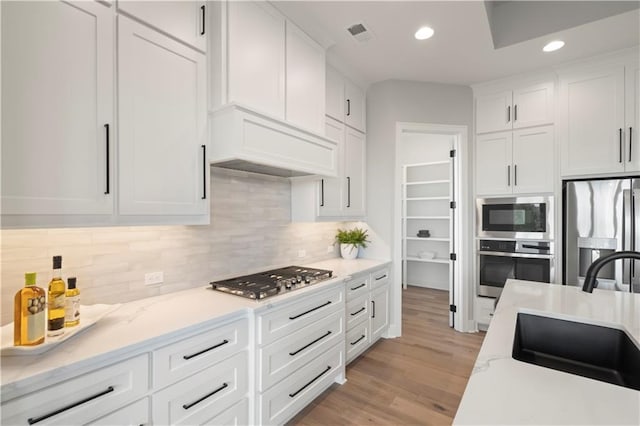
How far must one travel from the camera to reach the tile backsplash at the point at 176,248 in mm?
1348

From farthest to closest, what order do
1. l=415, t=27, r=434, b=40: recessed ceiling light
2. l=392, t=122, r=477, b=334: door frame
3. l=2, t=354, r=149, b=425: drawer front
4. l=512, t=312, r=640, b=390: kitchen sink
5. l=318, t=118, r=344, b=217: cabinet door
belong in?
l=392, t=122, r=477, b=334: door frame < l=318, t=118, r=344, b=217: cabinet door < l=415, t=27, r=434, b=40: recessed ceiling light < l=512, t=312, r=640, b=390: kitchen sink < l=2, t=354, r=149, b=425: drawer front

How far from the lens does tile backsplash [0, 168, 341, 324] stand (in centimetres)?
135

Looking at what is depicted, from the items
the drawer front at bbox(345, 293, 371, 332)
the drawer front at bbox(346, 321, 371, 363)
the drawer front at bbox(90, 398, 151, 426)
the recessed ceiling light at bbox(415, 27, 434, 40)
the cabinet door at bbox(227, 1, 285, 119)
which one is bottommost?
the drawer front at bbox(346, 321, 371, 363)

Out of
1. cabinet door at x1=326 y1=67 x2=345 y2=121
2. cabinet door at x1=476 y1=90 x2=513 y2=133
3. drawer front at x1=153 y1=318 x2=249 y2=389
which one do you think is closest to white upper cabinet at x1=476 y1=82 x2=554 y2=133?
cabinet door at x1=476 y1=90 x2=513 y2=133

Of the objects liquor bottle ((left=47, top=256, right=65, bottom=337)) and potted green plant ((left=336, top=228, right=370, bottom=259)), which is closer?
liquor bottle ((left=47, top=256, right=65, bottom=337))

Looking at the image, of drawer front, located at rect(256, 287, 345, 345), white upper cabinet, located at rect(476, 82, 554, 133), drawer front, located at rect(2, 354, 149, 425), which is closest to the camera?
drawer front, located at rect(2, 354, 149, 425)

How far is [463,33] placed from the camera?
2.48m

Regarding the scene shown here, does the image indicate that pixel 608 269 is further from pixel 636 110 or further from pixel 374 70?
pixel 374 70

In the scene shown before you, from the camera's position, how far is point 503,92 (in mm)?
3340

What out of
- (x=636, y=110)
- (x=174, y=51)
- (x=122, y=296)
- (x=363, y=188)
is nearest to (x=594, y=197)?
(x=636, y=110)

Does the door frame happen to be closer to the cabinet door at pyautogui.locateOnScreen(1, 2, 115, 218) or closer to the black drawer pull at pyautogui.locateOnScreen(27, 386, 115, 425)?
the cabinet door at pyautogui.locateOnScreen(1, 2, 115, 218)

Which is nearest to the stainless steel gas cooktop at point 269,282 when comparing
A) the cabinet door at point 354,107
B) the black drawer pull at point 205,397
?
the black drawer pull at point 205,397

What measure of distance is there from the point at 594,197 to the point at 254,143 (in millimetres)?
3191

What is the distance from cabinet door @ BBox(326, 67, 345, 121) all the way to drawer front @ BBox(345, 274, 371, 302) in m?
1.63
